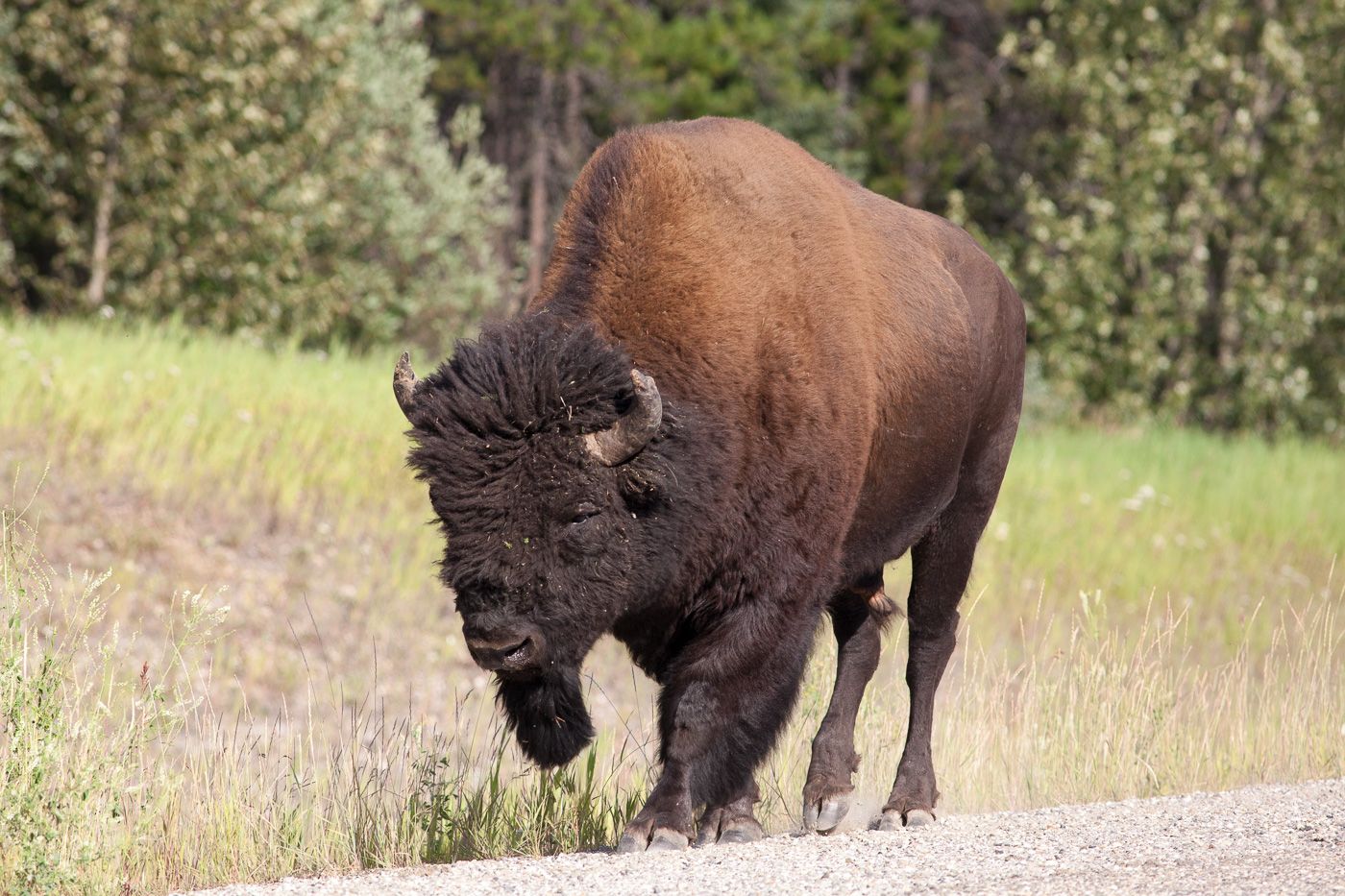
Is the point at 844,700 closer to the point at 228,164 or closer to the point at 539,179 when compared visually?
the point at 228,164

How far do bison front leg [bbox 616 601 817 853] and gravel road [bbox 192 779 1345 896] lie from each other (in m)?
0.23

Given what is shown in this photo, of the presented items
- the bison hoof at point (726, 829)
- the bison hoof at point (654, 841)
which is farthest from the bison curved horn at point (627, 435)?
Result: the bison hoof at point (726, 829)

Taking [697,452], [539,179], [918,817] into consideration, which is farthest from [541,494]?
[539,179]

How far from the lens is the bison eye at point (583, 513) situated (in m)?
4.85

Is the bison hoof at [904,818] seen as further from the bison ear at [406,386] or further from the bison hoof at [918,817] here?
the bison ear at [406,386]

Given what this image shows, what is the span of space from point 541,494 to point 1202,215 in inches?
826

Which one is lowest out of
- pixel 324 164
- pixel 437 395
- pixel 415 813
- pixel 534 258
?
pixel 534 258

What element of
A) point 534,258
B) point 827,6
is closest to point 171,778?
point 534,258

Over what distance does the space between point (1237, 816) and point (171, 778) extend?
131 inches

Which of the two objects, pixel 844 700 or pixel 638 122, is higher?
pixel 844 700

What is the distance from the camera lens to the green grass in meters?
4.92

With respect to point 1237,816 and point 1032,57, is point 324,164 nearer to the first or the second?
point 1032,57

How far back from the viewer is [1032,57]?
969 inches

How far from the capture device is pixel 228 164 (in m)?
19.2
